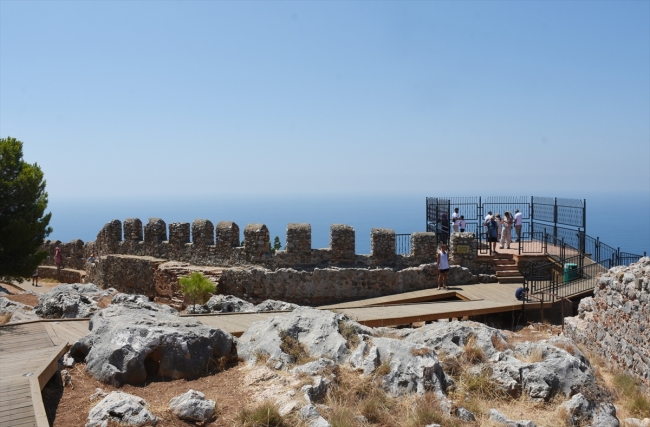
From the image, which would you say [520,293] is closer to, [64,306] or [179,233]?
[179,233]

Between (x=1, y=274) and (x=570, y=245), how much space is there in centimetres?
1888

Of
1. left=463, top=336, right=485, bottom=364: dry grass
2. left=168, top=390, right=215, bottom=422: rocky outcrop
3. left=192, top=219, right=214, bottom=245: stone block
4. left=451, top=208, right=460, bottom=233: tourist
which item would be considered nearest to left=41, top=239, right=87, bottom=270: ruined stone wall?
left=192, top=219, right=214, bottom=245: stone block

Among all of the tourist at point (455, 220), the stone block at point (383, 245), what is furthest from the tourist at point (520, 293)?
the tourist at point (455, 220)

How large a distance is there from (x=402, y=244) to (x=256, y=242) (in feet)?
17.4

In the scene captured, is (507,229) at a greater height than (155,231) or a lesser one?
lesser

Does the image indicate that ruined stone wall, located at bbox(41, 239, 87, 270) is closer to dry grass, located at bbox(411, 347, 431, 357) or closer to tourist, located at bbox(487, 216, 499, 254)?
tourist, located at bbox(487, 216, 499, 254)

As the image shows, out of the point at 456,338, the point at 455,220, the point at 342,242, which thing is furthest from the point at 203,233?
the point at 456,338

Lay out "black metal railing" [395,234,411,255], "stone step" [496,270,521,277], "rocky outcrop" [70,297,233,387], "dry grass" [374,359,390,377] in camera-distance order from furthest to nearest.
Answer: "black metal railing" [395,234,411,255] < "stone step" [496,270,521,277] < "rocky outcrop" [70,297,233,387] < "dry grass" [374,359,390,377]

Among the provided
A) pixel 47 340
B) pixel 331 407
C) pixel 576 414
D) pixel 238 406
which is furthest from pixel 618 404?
pixel 47 340

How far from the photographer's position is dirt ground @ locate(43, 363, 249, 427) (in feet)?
23.7

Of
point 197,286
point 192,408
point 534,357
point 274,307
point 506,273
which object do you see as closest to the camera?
point 192,408

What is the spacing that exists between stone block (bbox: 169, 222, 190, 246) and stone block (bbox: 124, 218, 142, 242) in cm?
232

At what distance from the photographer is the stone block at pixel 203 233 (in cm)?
2152

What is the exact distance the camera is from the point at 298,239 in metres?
20.2
